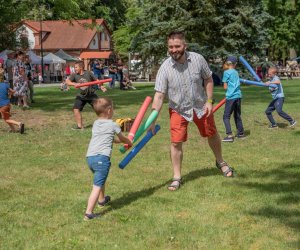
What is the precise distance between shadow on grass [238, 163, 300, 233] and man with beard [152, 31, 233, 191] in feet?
3.39

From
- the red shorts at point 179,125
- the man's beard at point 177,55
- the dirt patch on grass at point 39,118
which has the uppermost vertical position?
the man's beard at point 177,55

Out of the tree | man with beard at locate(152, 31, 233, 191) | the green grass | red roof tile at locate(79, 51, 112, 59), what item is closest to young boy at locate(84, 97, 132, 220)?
the green grass

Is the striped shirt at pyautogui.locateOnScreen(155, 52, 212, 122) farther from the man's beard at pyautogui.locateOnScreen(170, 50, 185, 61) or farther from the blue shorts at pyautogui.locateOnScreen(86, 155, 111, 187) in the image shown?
the blue shorts at pyautogui.locateOnScreen(86, 155, 111, 187)

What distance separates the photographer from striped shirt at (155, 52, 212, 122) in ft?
22.3

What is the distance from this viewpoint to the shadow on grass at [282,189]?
18.7 ft

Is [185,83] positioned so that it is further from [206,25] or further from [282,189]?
[206,25]

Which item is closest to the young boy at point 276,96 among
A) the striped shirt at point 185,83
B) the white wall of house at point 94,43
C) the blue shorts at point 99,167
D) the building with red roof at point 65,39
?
the striped shirt at point 185,83

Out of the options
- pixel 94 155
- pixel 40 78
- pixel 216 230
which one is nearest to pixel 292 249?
pixel 216 230

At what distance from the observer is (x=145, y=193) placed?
681cm

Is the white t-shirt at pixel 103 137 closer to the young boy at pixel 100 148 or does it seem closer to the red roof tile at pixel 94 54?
the young boy at pixel 100 148

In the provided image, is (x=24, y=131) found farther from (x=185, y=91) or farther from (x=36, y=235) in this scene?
(x=36, y=235)

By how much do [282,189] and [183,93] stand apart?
1841 millimetres

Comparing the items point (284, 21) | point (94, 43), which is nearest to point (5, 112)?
point (284, 21)

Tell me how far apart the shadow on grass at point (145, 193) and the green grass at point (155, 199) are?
1cm
